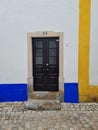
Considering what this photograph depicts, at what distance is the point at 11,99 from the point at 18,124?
196cm

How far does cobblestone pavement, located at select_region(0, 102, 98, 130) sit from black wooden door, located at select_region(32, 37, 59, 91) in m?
0.93

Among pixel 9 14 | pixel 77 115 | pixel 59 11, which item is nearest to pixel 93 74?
pixel 77 115

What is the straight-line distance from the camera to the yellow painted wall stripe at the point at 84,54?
6.76m

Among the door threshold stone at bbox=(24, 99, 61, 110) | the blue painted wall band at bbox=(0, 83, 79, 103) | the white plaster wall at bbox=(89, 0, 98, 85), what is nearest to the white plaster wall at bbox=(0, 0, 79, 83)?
the blue painted wall band at bbox=(0, 83, 79, 103)

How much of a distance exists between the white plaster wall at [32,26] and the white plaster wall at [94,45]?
0.51m

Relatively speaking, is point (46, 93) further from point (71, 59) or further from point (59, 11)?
point (59, 11)

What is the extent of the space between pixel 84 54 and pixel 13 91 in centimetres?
276

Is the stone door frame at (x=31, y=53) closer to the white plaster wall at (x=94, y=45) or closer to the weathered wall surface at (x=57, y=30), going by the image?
the weathered wall surface at (x=57, y=30)

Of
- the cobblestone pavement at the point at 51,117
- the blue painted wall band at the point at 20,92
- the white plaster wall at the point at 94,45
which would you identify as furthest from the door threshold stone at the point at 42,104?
the white plaster wall at the point at 94,45

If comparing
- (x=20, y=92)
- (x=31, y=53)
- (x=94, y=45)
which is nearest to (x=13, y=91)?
(x=20, y=92)

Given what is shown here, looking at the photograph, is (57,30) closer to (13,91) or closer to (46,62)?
(46,62)

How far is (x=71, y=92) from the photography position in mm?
7066

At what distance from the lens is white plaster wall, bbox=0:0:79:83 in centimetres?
681

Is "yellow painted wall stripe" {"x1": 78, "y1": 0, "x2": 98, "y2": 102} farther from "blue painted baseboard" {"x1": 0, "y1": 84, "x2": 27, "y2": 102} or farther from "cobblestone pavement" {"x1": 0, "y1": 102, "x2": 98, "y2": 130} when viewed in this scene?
"blue painted baseboard" {"x1": 0, "y1": 84, "x2": 27, "y2": 102}
